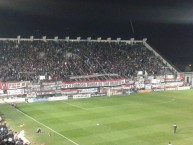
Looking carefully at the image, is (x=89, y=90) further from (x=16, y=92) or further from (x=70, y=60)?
(x=16, y=92)

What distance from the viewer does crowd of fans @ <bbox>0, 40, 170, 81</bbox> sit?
58.8 metres

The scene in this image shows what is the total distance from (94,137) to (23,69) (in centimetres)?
3284

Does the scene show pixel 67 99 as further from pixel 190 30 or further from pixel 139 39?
pixel 190 30

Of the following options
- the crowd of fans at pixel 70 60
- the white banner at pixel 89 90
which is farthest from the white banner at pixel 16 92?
the white banner at pixel 89 90

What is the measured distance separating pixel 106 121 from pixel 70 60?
31557 mm

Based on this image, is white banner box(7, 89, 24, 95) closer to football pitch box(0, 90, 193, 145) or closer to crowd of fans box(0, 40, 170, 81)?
crowd of fans box(0, 40, 170, 81)

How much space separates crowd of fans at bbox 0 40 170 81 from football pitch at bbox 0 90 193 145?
9859mm

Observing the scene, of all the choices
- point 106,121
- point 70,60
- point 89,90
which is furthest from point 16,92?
point 106,121

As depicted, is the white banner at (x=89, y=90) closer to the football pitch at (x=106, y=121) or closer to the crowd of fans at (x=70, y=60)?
the crowd of fans at (x=70, y=60)

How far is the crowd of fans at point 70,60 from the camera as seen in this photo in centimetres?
5878

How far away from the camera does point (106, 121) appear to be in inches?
1403

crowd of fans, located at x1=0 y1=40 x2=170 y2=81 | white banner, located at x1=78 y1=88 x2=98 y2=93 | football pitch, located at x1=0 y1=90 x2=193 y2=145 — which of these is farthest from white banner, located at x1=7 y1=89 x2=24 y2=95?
white banner, located at x1=78 y1=88 x2=98 y2=93

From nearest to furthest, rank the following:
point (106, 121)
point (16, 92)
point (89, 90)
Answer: point (106, 121) → point (16, 92) → point (89, 90)

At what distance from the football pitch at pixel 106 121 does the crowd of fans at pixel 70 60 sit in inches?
388
